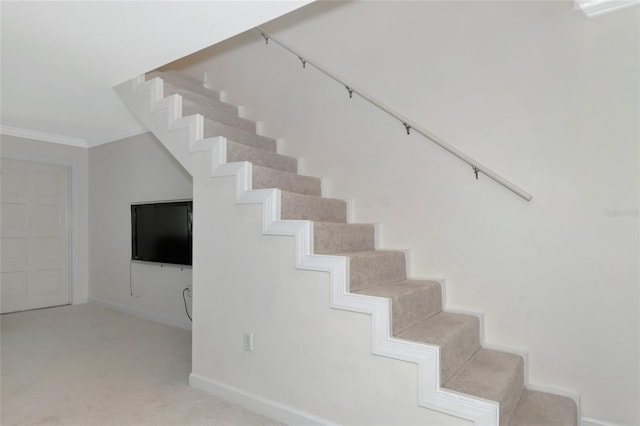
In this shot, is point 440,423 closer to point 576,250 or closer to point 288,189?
point 576,250

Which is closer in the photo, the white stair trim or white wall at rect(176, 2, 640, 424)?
the white stair trim

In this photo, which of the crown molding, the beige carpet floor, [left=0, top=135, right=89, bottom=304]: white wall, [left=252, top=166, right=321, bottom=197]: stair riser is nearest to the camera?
the crown molding

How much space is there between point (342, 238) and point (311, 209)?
13.2 inches

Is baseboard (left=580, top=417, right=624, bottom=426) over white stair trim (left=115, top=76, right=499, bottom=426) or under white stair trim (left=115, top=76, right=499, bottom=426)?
under

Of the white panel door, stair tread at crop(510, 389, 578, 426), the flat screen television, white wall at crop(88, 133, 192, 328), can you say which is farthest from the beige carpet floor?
stair tread at crop(510, 389, 578, 426)

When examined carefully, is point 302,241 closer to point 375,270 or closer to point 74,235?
point 375,270

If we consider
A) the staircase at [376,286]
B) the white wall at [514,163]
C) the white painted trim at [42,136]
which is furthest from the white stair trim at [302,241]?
the white painted trim at [42,136]

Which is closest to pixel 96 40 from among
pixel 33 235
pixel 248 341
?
pixel 248 341

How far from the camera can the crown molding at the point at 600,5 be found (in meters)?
1.99

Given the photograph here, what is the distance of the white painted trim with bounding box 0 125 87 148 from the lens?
4602 millimetres

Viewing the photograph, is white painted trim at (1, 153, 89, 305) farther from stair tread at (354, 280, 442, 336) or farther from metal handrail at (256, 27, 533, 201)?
stair tread at (354, 280, 442, 336)

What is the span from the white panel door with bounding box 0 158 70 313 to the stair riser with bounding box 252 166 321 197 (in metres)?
4.03

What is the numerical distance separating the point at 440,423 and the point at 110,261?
478 cm

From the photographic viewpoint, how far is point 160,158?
173 inches
